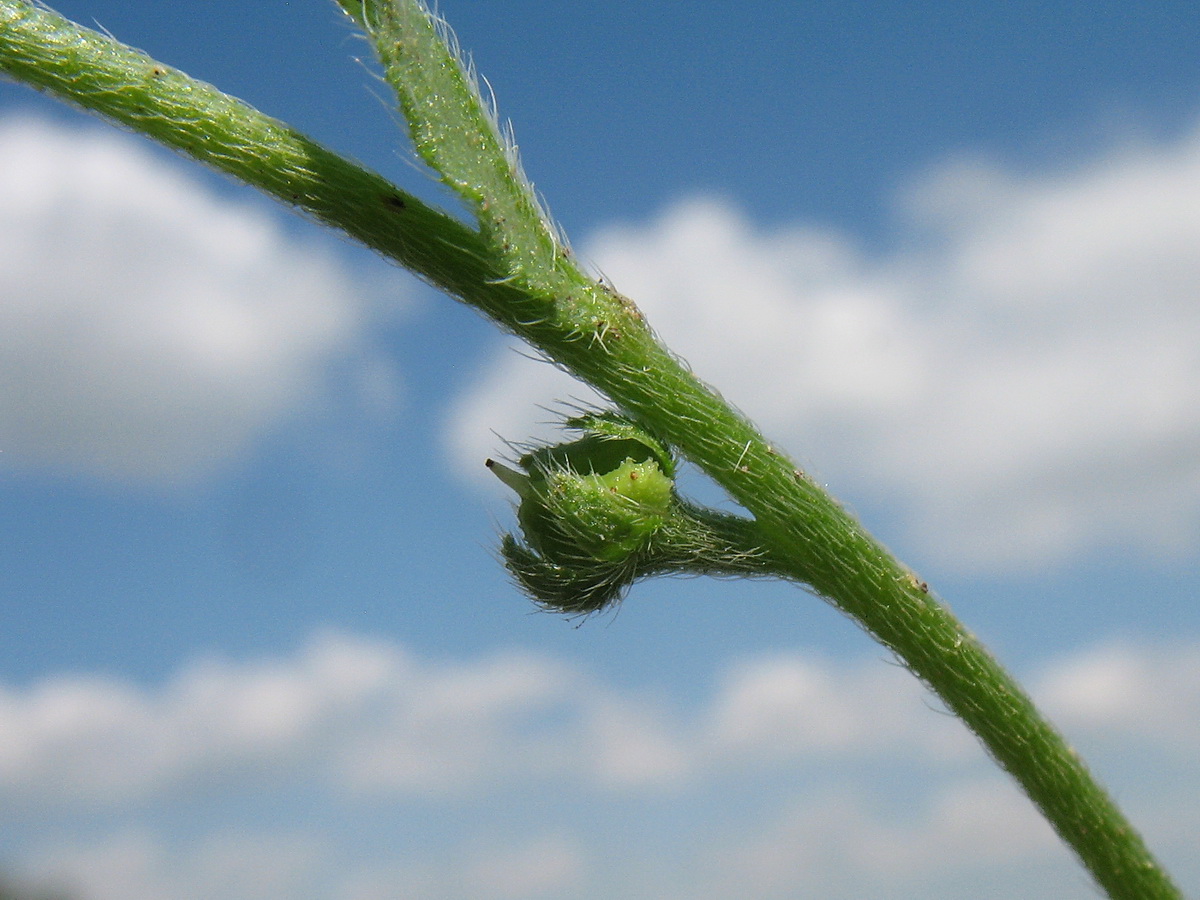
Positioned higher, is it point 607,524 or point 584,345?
point 584,345

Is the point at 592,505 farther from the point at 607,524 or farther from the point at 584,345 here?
the point at 584,345

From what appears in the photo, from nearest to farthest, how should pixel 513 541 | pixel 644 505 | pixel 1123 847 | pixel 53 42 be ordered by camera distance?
pixel 1123 847 → pixel 53 42 → pixel 644 505 → pixel 513 541

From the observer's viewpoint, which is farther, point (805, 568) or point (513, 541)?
point (513, 541)

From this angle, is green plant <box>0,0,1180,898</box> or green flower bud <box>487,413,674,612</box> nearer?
green plant <box>0,0,1180,898</box>

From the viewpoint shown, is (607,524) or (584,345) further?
(607,524)

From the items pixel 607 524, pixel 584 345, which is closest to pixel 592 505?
pixel 607 524

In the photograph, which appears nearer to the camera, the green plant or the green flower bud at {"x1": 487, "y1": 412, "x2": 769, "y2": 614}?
the green plant

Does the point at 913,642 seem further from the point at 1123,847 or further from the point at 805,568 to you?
the point at 1123,847

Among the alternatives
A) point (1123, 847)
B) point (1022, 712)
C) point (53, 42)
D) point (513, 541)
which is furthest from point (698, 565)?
point (53, 42)
